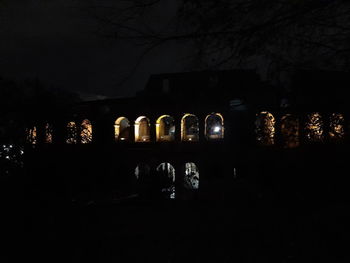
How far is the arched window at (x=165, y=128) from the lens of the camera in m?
21.2

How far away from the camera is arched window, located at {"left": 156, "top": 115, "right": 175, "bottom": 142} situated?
21.2 metres

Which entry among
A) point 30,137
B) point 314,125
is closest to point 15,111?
point 30,137

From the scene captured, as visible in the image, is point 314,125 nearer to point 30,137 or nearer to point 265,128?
point 265,128

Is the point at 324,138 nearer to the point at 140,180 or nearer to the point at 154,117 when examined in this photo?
the point at 140,180

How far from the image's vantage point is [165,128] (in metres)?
24.3

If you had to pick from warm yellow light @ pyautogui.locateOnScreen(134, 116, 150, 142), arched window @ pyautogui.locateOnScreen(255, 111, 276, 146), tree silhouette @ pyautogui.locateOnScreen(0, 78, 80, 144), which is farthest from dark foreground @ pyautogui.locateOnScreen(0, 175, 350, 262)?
warm yellow light @ pyautogui.locateOnScreen(134, 116, 150, 142)

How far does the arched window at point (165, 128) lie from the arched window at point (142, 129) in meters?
0.85

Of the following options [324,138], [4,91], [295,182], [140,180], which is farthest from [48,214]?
[324,138]

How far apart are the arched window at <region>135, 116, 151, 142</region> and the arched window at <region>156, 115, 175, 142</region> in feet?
2.78

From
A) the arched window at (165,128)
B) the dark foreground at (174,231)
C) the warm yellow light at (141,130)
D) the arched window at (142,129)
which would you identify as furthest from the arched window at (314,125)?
the warm yellow light at (141,130)

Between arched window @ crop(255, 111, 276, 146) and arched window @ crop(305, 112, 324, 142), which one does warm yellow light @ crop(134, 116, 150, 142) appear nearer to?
arched window @ crop(255, 111, 276, 146)

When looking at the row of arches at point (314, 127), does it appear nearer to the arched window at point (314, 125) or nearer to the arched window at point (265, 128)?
the arched window at point (314, 125)

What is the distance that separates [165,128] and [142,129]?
2140 mm

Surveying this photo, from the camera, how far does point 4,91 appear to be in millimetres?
7703
